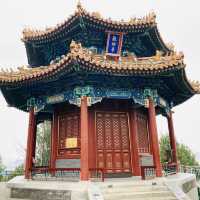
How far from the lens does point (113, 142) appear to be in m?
11.9

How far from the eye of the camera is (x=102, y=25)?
11961mm

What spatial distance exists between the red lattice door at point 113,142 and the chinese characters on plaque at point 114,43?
3.00 metres

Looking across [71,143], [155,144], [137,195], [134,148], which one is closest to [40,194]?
[71,143]

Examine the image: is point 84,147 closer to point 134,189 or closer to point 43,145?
point 134,189

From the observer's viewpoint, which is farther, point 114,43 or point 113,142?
point 114,43

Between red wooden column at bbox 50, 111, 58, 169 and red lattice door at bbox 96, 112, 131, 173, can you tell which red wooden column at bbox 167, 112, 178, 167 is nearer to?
red lattice door at bbox 96, 112, 131, 173

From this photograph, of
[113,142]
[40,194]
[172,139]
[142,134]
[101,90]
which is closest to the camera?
[40,194]

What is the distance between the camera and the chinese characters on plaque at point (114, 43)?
12.3 m

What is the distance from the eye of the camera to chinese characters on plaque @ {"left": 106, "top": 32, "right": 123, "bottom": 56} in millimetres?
12273

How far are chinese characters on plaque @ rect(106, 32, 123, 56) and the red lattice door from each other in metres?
3.00

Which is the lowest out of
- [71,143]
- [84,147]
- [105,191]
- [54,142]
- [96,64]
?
[105,191]

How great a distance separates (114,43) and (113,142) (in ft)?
15.8

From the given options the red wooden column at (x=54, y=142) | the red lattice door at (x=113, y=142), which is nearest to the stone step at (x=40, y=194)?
the red wooden column at (x=54, y=142)

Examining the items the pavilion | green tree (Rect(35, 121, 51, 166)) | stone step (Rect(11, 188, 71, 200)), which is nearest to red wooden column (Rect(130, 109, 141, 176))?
the pavilion
